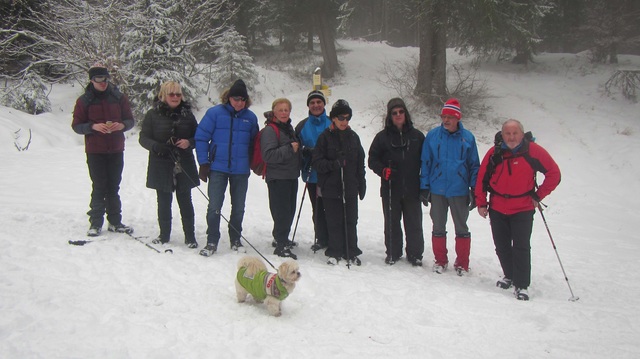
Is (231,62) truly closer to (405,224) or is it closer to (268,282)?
(405,224)

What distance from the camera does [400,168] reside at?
17.9ft

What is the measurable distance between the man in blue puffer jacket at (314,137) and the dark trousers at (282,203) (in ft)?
1.04

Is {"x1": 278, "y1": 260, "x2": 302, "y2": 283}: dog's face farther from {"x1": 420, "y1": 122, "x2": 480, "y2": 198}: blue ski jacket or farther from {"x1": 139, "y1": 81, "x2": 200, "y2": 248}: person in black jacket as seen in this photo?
{"x1": 420, "y1": 122, "x2": 480, "y2": 198}: blue ski jacket

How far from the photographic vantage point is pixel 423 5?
553 inches

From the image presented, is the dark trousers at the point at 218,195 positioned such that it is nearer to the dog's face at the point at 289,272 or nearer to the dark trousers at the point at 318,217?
A: the dark trousers at the point at 318,217

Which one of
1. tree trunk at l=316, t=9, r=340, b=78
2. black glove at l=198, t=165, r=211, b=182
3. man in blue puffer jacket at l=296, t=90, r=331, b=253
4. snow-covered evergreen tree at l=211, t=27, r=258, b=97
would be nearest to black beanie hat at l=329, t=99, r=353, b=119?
man in blue puffer jacket at l=296, t=90, r=331, b=253

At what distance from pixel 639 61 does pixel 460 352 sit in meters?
23.0

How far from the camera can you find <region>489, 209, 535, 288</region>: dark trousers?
4.74 metres

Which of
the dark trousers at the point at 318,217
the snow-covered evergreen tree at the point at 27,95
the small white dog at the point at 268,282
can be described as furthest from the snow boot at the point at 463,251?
the snow-covered evergreen tree at the point at 27,95

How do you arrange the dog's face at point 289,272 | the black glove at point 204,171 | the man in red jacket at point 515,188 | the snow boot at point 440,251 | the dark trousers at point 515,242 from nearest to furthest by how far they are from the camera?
the dog's face at point 289,272 → the man in red jacket at point 515,188 → the dark trousers at point 515,242 → the black glove at point 204,171 → the snow boot at point 440,251

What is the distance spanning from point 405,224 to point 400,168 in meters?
0.78

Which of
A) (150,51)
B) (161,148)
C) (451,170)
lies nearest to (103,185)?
(161,148)

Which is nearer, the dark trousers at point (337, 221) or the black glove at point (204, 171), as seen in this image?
the black glove at point (204, 171)

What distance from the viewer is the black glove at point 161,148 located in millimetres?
5082
